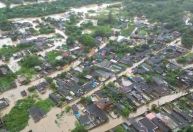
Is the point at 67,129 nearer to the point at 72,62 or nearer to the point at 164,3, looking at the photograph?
the point at 72,62

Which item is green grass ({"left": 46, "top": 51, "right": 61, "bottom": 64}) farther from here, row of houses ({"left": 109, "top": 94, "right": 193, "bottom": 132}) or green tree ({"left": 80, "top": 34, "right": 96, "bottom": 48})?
row of houses ({"left": 109, "top": 94, "right": 193, "bottom": 132})

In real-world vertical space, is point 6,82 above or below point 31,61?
below

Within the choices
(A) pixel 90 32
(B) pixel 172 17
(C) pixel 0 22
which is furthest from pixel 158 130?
(C) pixel 0 22

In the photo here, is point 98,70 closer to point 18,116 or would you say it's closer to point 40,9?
point 18,116

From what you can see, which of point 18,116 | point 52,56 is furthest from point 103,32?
point 18,116

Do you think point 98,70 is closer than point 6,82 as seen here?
No

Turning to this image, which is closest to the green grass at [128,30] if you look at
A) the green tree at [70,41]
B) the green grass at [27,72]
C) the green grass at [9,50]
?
the green tree at [70,41]

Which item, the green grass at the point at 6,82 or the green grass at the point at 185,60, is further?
the green grass at the point at 185,60

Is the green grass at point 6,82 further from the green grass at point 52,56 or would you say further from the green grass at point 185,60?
the green grass at point 185,60

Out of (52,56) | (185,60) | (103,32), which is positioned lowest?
(52,56)
